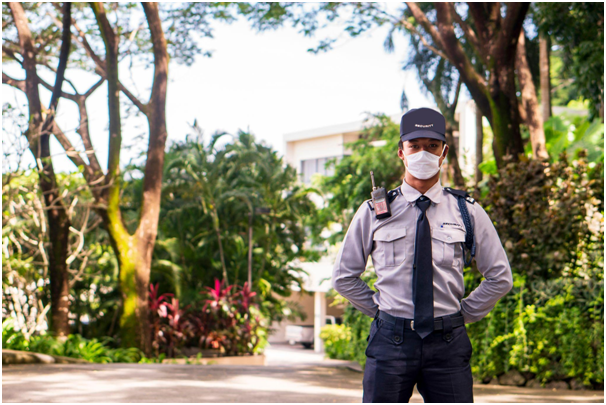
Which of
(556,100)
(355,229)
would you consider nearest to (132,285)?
(355,229)

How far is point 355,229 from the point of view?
297 centimetres

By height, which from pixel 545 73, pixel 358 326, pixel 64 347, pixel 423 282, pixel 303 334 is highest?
pixel 545 73

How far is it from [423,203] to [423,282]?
373mm

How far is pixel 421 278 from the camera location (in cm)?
278

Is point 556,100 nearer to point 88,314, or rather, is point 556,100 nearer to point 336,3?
point 336,3

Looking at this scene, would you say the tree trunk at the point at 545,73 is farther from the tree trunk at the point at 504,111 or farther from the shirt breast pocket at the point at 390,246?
the shirt breast pocket at the point at 390,246

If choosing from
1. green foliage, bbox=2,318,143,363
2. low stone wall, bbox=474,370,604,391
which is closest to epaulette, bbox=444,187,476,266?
low stone wall, bbox=474,370,604,391

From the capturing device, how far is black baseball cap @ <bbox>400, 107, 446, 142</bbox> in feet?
9.66

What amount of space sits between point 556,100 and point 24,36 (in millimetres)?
29386

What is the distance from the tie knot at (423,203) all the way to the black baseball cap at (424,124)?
273mm

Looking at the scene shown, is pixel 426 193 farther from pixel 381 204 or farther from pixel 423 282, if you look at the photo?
pixel 423 282

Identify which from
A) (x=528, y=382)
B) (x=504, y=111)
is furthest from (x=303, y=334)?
(x=528, y=382)

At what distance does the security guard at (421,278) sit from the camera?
2.74 metres

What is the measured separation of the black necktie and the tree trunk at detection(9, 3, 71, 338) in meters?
9.89
